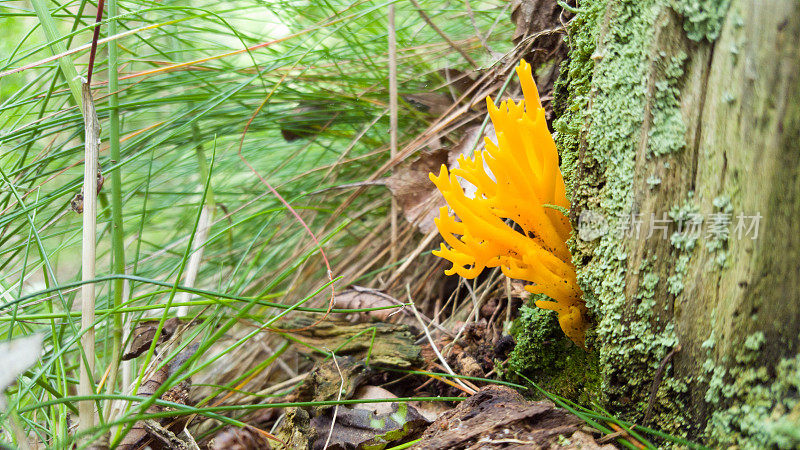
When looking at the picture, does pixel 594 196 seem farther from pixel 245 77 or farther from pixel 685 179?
pixel 245 77

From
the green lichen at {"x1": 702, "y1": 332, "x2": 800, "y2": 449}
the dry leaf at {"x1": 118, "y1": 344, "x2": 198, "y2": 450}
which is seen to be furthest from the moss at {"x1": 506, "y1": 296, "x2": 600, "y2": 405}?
the dry leaf at {"x1": 118, "y1": 344, "x2": 198, "y2": 450}

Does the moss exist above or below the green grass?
below

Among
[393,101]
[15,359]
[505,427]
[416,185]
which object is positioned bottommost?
[505,427]

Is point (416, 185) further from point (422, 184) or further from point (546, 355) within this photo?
point (546, 355)

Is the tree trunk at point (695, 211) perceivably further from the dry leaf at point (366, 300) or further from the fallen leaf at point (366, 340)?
the dry leaf at point (366, 300)

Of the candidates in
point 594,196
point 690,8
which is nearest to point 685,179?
point 594,196

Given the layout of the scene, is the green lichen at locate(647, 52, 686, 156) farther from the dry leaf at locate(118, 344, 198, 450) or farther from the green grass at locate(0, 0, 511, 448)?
the dry leaf at locate(118, 344, 198, 450)

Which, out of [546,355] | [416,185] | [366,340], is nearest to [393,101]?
[416,185]
